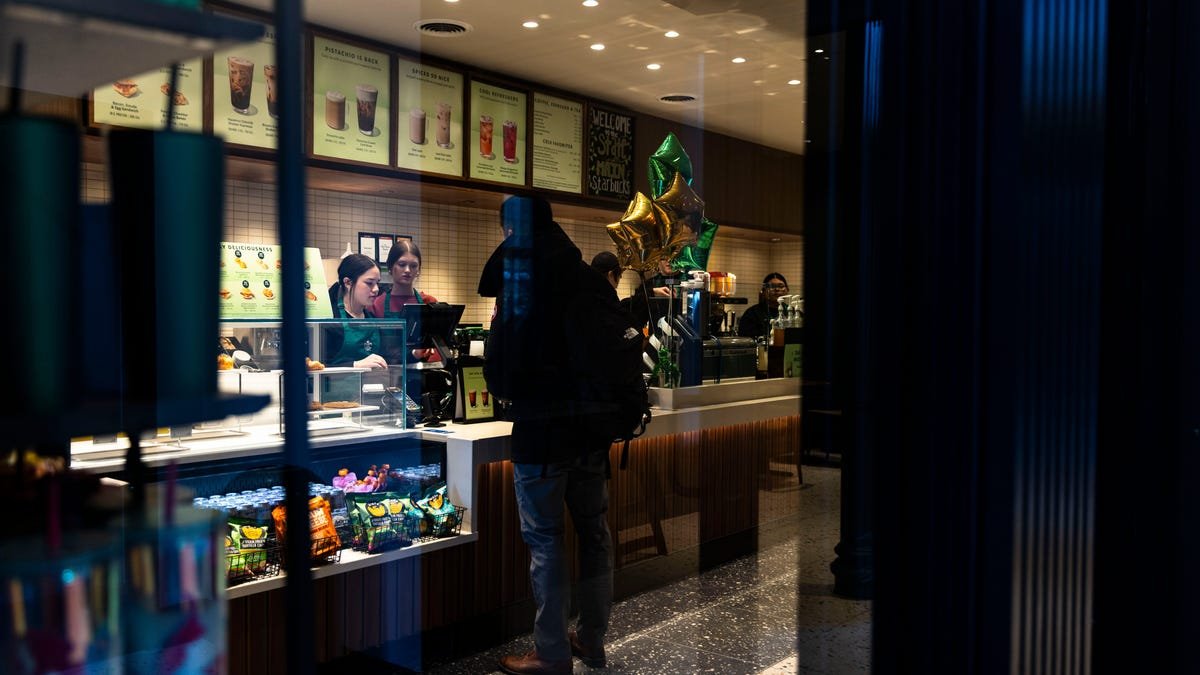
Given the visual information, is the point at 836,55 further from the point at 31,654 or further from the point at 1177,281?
the point at 31,654

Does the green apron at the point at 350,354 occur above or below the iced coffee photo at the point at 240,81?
below

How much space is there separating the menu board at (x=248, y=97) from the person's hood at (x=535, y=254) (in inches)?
76.3

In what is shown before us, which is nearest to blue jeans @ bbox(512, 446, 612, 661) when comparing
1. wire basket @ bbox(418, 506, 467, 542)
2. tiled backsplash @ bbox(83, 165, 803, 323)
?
wire basket @ bbox(418, 506, 467, 542)

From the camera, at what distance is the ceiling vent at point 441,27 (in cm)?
393

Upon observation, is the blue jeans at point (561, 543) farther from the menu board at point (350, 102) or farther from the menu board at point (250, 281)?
the menu board at point (250, 281)

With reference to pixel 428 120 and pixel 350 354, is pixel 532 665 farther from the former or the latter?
pixel 428 120

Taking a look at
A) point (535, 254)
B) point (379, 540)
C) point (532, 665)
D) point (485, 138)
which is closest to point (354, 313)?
point (535, 254)

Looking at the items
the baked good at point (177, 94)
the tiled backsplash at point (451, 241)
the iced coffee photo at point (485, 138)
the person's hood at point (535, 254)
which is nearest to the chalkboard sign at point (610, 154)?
the tiled backsplash at point (451, 241)

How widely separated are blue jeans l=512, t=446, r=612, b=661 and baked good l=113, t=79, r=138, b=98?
242 centimetres

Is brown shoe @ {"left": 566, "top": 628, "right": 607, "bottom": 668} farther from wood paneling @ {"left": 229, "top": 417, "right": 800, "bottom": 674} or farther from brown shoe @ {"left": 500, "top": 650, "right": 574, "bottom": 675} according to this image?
wood paneling @ {"left": 229, "top": 417, "right": 800, "bottom": 674}

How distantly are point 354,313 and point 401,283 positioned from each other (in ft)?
2.67

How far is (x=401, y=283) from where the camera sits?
378cm

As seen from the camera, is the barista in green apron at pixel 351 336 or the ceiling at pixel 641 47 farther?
the ceiling at pixel 641 47

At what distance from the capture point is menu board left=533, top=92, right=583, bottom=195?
466 centimetres
